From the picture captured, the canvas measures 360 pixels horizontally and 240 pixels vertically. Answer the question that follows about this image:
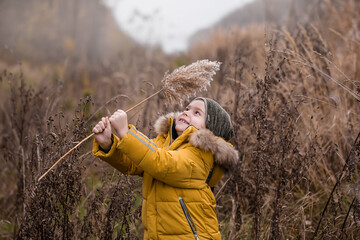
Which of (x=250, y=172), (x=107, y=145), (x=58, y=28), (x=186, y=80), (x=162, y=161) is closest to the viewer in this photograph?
(x=162, y=161)

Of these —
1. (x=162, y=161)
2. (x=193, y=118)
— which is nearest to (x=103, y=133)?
(x=162, y=161)

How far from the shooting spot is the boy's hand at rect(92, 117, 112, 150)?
1737 mm

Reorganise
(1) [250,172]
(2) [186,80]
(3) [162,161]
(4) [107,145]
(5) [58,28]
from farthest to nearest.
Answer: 1. (5) [58,28]
2. (1) [250,172]
3. (2) [186,80]
4. (4) [107,145]
5. (3) [162,161]

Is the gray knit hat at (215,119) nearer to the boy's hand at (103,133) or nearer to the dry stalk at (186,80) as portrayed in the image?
the dry stalk at (186,80)

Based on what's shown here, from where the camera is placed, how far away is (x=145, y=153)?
5.54 ft

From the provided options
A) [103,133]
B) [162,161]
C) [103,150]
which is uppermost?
[103,133]

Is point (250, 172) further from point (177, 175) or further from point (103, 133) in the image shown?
point (103, 133)

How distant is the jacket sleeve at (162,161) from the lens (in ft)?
5.51

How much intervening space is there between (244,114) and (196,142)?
1101 mm

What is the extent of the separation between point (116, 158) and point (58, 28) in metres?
21.6

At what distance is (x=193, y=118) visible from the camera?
2045mm

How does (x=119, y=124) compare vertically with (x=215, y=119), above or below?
above

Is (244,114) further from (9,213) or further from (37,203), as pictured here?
(9,213)

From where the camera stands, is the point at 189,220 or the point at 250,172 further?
the point at 250,172
